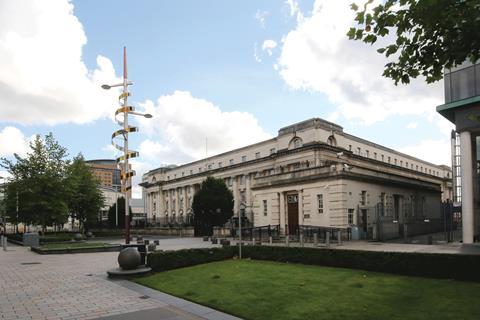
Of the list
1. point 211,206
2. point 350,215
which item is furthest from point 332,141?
point 350,215

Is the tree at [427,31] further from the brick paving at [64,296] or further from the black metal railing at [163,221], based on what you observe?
the black metal railing at [163,221]

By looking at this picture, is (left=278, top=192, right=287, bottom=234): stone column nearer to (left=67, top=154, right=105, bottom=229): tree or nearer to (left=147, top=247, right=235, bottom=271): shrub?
(left=147, top=247, right=235, bottom=271): shrub

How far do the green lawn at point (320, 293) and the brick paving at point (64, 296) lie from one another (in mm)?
1401

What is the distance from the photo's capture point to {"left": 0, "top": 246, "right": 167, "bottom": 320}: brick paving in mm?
9742

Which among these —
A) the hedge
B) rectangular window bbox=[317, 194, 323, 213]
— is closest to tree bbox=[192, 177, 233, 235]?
rectangular window bbox=[317, 194, 323, 213]

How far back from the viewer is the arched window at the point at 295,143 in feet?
180

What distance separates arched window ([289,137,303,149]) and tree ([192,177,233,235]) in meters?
11.4

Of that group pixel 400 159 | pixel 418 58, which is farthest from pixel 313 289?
pixel 400 159

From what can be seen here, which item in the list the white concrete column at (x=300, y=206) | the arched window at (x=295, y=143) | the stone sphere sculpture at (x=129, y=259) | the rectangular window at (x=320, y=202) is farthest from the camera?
the arched window at (x=295, y=143)

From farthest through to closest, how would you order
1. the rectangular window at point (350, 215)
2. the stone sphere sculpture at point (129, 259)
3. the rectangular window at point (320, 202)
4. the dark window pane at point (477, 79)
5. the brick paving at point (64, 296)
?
the rectangular window at point (320, 202)
the rectangular window at point (350, 215)
the dark window pane at point (477, 79)
the stone sphere sculpture at point (129, 259)
the brick paving at point (64, 296)

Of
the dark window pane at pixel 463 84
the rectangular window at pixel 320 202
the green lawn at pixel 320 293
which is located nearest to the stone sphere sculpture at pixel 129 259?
the green lawn at pixel 320 293

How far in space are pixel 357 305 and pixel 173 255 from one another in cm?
929

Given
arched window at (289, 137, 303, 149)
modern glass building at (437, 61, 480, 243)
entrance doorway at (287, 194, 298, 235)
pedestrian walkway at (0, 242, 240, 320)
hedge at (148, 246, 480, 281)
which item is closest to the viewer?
pedestrian walkway at (0, 242, 240, 320)

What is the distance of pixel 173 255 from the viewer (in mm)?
16672
